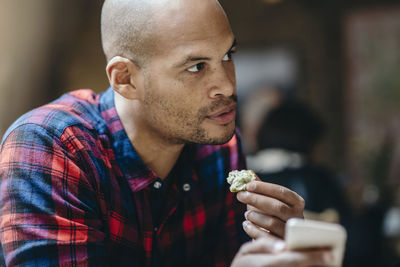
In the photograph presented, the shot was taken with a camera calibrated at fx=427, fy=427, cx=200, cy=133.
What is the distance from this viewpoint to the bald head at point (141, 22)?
4.66 ft

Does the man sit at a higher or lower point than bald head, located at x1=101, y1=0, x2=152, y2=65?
lower

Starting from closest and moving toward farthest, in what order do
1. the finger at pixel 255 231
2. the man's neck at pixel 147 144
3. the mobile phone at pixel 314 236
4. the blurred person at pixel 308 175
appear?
1. the mobile phone at pixel 314 236
2. the finger at pixel 255 231
3. the man's neck at pixel 147 144
4. the blurred person at pixel 308 175

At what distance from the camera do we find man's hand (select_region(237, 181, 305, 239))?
3.91ft

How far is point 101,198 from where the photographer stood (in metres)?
1.40

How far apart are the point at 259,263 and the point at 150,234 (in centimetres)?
63

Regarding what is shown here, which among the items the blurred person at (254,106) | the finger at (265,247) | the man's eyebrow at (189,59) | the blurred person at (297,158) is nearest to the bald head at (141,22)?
the man's eyebrow at (189,59)

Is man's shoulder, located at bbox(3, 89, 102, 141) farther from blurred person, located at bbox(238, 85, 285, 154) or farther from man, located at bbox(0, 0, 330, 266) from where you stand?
blurred person, located at bbox(238, 85, 285, 154)

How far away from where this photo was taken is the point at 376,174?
3.60 meters

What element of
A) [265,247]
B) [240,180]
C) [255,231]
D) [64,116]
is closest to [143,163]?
[64,116]

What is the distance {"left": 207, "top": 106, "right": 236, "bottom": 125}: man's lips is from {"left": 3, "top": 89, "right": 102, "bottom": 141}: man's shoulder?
427 millimetres

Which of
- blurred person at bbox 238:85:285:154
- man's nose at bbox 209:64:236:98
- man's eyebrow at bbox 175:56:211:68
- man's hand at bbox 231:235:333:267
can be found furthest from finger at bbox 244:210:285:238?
blurred person at bbox 238:85:285:154

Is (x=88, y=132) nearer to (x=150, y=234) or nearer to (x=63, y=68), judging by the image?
(x=150, y=234)

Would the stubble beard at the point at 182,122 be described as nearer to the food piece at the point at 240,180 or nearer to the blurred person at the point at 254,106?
the food piece at the point at 240,180

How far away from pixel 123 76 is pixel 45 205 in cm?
55
